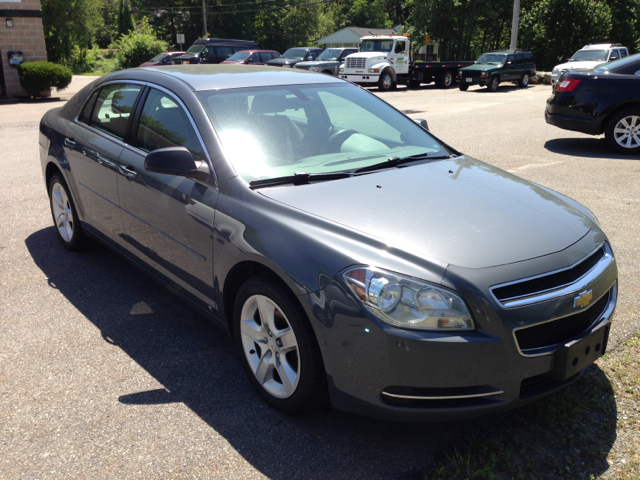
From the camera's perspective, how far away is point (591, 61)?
26.2 m

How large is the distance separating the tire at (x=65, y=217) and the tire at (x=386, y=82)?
831 inches

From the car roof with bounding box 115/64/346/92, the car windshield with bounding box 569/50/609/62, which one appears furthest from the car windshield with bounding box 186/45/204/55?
the car roof with bounding box 115/64/346/92

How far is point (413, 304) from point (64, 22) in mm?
43171

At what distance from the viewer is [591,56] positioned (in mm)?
27219

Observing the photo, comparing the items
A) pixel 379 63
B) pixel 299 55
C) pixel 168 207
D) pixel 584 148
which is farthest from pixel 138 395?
pixel 299 55

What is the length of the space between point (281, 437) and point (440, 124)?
11.6 meters

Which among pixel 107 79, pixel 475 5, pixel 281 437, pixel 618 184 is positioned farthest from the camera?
pixel 475 5

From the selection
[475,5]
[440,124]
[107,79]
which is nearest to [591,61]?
[440,124]

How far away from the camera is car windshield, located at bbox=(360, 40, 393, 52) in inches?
1015

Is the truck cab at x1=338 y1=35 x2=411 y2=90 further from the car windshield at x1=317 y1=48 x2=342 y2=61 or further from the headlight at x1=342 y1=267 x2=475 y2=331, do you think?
the headlight at x1=342 y1=267 x2=475 y2=331

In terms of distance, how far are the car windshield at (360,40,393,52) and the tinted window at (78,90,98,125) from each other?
22781 mm

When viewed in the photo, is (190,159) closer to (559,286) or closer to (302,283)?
(302,283)

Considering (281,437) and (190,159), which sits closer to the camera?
(281,437)

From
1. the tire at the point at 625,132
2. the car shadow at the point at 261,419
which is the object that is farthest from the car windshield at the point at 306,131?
the tire at the point at 625,132
